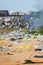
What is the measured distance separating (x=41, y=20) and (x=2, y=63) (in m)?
56.4

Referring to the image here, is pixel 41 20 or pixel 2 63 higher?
pixel 2 63

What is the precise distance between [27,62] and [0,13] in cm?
8290

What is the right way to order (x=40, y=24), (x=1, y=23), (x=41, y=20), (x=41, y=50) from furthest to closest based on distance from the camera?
(x=1, y=23) < (x=41, y=20) < (x=40, y=24) < (x=41, y=50)

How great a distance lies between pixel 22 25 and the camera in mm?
70562

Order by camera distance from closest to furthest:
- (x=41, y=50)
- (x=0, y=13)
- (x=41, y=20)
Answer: (x=41, y=50) → (x=41, y=20) → (x=0, y=13)

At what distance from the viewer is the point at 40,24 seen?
6644 cm

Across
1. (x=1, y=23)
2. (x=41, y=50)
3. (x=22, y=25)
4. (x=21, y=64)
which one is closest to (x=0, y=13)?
(x=1, y=23)

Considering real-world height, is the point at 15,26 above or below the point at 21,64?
below

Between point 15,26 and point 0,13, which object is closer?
point 15,26

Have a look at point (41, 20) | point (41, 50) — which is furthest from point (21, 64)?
point (41, 20)

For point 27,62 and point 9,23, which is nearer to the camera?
point 27,62

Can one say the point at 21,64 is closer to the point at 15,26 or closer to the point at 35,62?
the point at 35,62

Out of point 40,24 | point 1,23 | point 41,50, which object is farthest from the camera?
point 1,23

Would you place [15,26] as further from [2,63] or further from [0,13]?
[2,63]
